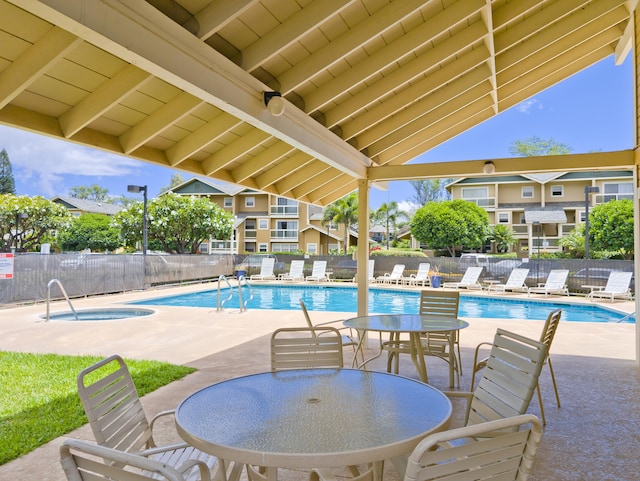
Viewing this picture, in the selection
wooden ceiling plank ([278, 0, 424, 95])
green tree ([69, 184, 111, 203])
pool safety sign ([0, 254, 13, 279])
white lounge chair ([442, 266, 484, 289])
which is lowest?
white lounge chair ([442, 266, 484, 289])

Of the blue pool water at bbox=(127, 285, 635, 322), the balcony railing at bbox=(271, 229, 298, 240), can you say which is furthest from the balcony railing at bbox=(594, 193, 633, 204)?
the balcony railing at bbox=(271, 229, 298, 240)

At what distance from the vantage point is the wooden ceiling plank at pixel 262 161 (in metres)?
6.22

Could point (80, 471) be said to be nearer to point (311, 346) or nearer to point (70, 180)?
point (311, 346)

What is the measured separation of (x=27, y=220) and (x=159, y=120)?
29.3m

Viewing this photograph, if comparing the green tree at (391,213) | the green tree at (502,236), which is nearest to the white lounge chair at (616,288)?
the green tree at (502,236)

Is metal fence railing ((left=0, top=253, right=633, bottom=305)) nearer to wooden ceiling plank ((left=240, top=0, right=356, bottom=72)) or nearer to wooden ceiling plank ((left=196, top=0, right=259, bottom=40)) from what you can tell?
wooden ceiling plank ((left=240, top=0, right=356, bottom=72))

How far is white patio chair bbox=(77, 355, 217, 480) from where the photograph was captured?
207 centimetres

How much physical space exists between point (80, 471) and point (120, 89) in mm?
2829

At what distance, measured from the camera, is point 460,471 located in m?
1.48

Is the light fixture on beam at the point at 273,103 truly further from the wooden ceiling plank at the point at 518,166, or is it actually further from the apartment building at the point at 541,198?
the apartment building at the point at 541,198

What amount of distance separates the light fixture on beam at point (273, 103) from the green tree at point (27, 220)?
2828 centimetres

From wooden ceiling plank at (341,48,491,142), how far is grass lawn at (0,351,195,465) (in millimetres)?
3680

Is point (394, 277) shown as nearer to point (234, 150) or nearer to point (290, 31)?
point (234, 150)

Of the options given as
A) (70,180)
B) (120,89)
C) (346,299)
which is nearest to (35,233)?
(346,299)
